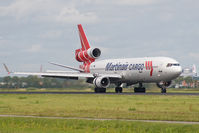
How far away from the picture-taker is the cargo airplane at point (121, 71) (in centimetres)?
6162

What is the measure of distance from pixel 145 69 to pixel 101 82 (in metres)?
6.47

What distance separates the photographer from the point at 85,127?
895 inches

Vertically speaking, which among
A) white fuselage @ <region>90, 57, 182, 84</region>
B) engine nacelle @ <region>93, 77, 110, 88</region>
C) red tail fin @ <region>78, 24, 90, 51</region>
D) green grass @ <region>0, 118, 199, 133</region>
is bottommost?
green grass @ <region>0, 118, 199, 133</region>

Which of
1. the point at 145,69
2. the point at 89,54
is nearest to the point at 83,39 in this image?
the point at 89,54

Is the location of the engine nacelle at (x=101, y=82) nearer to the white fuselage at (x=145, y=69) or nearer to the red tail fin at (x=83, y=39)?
the white fuselage at (x=145, y=69)

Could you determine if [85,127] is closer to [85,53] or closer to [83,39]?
[85,53]

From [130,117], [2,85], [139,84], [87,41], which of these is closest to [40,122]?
[130,117]

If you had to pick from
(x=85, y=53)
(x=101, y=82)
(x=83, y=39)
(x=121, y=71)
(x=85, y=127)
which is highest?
(x=83, y=39)

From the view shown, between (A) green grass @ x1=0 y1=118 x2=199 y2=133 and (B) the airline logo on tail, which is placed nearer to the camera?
(A) green grass @ x1=0 y1=118 x2=199 y2=133

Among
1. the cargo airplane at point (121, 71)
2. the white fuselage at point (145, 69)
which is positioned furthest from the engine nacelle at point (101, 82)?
the white fuselage at point (145, 69)

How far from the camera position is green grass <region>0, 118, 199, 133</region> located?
21344 mm

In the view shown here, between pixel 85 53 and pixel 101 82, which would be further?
pixel 85 53

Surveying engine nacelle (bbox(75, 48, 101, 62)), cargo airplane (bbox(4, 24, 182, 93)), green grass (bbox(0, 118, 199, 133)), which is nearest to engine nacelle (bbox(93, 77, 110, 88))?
cargo airplane (bbox(4, 24, 182, 93))

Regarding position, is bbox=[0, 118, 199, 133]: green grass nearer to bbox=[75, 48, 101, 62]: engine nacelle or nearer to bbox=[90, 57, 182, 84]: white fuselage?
bbox=[90, 57, 182, 84]: white fuselage
